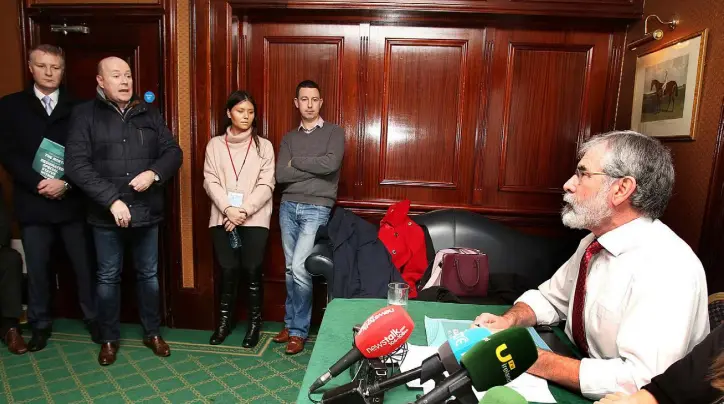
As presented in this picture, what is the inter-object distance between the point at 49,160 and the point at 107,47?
0.91m

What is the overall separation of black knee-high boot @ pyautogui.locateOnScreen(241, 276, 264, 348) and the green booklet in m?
1.35

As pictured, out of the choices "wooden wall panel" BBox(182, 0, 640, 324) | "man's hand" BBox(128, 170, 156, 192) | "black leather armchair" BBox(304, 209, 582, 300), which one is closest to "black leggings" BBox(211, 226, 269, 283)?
"wooden wall panel" BBox(182, 0, 640, 324)

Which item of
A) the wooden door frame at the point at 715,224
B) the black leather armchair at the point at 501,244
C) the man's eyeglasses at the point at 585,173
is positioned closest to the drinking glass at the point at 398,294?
the man's eyeglasses at the point at 585,173

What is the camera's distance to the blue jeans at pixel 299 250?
2.71 metres

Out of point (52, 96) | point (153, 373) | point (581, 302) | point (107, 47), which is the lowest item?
point (153, 373)

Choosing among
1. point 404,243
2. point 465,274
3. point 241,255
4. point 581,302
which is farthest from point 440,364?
point 241,255

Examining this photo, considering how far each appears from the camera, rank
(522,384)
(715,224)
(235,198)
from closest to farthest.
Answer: (522,384) → (715,224) → (235,198)

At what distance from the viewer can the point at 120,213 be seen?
2330 millimetres

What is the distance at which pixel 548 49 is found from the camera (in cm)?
286

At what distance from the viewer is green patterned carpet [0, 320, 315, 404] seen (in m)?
2.18

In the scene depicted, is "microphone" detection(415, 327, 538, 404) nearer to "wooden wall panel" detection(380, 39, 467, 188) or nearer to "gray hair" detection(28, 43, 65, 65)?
"wooden wall panel" detection(380, 39, 467, 188)

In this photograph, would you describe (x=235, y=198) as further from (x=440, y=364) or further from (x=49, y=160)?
(x=440, y=364)

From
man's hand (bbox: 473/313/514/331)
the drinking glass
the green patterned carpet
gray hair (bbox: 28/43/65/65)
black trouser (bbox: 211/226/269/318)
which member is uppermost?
gray hair (bbox: 28/43/65/65)

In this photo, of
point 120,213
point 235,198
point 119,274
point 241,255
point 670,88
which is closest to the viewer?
point 670,88
